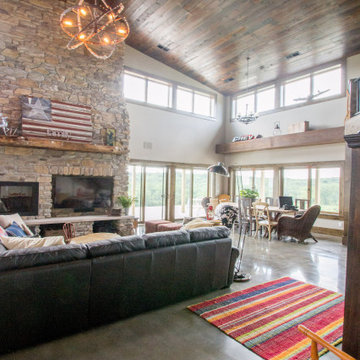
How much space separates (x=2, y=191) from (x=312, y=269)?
20.3 feet

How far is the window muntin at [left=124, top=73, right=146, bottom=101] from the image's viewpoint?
26.8ft

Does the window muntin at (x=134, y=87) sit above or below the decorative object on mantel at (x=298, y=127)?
above

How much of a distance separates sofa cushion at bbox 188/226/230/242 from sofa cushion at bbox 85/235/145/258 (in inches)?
26.8

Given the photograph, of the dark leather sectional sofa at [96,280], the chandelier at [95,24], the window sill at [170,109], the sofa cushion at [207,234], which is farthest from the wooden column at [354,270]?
the window sill at [170,109]

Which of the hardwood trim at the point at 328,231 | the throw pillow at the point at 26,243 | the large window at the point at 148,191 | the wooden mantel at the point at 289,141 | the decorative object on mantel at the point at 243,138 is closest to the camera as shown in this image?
the throw pillow at the point at 26,243

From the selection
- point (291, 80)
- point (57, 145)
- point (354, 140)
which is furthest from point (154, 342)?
point (291, 80)

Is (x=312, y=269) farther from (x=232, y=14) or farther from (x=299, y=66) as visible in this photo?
(x=299, y=66)

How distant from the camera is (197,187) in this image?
9.95 meters

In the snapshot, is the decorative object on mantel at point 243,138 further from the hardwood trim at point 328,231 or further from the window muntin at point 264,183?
the hardwood trim at point 328,231

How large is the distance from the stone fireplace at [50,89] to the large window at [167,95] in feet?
3.39

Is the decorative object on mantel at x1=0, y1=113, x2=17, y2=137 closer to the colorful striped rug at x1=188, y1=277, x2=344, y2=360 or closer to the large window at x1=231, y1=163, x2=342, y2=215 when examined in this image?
the colorful striped rug at x1=188, y1=277, x2=344, y2=360

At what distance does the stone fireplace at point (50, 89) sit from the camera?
577cm

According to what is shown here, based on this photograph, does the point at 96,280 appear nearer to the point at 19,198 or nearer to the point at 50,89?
the point at 19,198

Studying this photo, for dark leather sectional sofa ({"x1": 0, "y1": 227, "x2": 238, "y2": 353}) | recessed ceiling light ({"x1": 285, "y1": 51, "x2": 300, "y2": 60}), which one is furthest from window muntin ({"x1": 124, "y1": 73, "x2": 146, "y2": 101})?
dark leather sectional sofa ({"x1": 0, "y1": 227, "x2": 238, "y2": 353})
